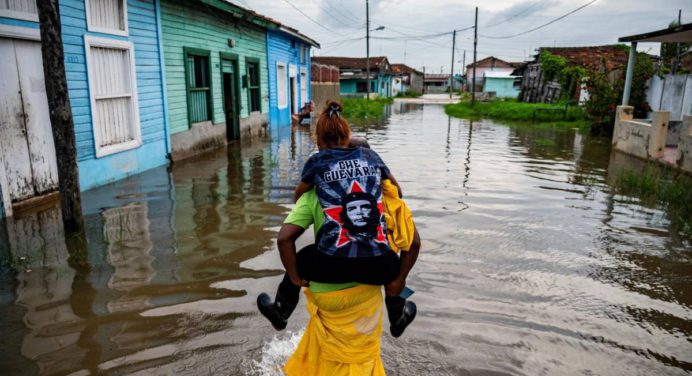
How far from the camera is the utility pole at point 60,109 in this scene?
4.96m

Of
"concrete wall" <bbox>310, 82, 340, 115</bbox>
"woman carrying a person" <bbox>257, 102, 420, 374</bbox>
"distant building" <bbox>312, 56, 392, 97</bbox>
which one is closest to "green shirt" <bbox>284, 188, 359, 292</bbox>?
"woman carrying a person" <bbox>257, 102, 420, 374</bbox>

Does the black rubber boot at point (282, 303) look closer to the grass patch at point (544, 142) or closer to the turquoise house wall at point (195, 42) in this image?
the turquoise house wall at point (195, 42)

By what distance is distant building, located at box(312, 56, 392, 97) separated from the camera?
51344mm

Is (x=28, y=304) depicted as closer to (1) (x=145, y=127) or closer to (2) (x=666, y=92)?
(1) (x=145, y=127)

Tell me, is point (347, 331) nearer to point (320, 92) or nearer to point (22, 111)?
point (22, 111)

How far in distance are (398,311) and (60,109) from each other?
444cm

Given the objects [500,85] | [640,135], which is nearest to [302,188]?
[640,135]

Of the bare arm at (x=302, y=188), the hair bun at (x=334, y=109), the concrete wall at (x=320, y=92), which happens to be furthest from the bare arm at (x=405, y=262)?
the concrete wall at (x=320, y=92)

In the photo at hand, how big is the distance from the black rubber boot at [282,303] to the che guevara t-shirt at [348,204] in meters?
0.45

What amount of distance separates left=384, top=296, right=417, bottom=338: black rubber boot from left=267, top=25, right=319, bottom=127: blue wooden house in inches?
661

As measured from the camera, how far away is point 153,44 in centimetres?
1038

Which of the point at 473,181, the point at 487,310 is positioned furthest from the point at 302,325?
the point at 473,181

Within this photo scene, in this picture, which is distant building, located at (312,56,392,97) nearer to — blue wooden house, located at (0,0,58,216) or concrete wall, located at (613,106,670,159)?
concrete wall, located at (613,106,670,159)

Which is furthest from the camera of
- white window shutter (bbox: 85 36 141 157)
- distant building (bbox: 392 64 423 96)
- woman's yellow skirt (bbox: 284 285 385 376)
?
distant building (bbox: 392 64 423 96)
